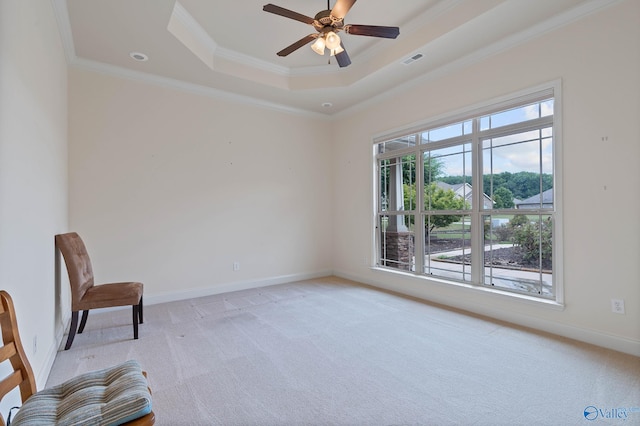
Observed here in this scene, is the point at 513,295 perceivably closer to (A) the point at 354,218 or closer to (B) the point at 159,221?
(A) the point at 354,218

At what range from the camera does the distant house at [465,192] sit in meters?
3.65

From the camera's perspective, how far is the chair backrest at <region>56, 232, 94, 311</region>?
2.82 m

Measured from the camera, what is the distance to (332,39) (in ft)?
9.14

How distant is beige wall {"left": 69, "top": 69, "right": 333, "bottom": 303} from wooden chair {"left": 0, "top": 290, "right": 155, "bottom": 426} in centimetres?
275

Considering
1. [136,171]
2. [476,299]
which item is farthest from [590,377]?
[136,171]

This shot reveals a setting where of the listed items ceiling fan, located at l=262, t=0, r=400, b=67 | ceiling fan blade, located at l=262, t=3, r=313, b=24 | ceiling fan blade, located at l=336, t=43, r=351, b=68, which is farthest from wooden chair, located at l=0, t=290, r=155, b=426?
ceiling fan blade, located at l=336, t=43, r=351, b=68

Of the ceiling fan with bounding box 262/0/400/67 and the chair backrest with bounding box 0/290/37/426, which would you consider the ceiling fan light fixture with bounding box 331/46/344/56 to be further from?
the chair backrest with bounding box 0/290/37/426

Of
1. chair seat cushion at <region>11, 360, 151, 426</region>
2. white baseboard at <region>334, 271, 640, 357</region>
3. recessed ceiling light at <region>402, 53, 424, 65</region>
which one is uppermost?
recessed ceiling light at <region>402, 53, 424, 65</region>

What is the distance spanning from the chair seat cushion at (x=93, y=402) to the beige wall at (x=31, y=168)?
0.46m

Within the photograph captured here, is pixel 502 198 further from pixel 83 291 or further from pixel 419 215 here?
pixel 83 291

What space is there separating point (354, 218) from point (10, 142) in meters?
4.43

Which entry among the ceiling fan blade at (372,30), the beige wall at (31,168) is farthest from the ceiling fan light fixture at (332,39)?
the beige wall at (31,168)

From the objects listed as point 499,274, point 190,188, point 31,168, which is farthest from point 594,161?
point 190,188

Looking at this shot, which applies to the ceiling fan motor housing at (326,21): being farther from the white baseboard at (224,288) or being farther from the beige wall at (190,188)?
the white baseboard at (224,288)
